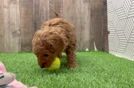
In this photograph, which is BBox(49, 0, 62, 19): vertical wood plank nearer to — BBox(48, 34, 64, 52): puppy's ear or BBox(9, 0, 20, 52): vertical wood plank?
BBox(9, 0, 20, 52): vertical wood plank

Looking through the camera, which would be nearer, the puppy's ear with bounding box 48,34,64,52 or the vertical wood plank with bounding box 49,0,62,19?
the puppy's ear with bounding box 48,34,64,52

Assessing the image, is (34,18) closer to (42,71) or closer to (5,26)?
(5,26)

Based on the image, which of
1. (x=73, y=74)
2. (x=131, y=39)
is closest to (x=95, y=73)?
(x=73, y=74)

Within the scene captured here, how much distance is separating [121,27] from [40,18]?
1095mm

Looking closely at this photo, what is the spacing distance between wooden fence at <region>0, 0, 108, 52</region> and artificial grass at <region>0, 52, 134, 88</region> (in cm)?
105

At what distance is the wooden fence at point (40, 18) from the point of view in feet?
13.4

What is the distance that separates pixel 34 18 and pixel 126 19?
128 cm

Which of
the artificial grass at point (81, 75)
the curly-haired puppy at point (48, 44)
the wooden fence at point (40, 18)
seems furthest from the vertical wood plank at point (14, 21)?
the curly-haired puppy at point (48, 44)

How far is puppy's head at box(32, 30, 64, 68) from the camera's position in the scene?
90.3 inches

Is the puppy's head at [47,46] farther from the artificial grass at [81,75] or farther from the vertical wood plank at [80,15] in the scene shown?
the vertical wood plank at [80,15]

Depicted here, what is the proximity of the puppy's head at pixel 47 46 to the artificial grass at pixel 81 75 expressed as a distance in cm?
11

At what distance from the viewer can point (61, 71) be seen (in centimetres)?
254

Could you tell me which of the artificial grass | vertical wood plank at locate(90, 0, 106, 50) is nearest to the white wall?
vertical wood plank at locate(90, 0, 106, 50)

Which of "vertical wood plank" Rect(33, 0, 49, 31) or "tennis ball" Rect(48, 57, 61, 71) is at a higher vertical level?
"vertical wood plank" Rect(33, 0, 49, 31)
